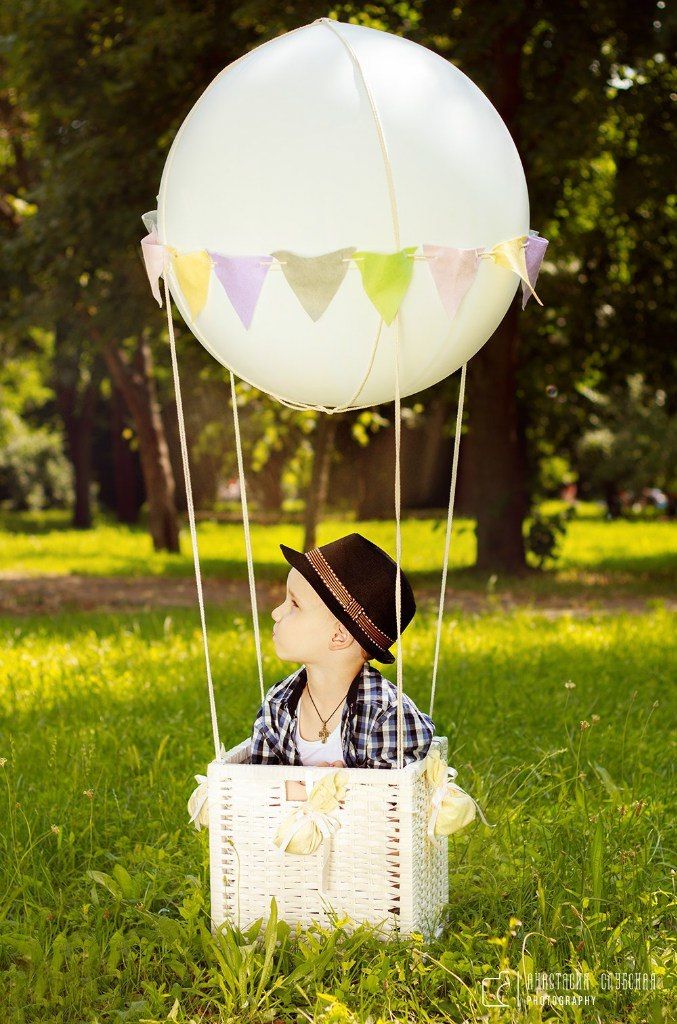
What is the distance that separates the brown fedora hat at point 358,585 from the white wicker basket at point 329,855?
0.40 meters

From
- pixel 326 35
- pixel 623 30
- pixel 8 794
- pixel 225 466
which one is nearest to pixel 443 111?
pixel 326 35

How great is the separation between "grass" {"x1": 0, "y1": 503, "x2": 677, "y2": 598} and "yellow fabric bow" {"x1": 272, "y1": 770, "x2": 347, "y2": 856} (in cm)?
804

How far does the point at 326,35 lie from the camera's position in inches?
127

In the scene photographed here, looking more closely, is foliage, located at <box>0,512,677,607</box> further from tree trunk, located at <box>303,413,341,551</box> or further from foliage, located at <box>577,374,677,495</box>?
foliage, located at <box>577,374,677,495</box>

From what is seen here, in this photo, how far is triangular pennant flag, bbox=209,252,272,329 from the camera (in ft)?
10.00

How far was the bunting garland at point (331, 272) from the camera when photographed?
9.78 feet

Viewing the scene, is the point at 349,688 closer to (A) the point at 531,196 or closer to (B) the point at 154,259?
(B) the point at 154,259

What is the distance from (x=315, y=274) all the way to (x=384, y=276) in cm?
17

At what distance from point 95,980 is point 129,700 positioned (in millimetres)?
2949

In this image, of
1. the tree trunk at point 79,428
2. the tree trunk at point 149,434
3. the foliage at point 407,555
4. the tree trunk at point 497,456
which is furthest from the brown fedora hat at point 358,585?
the tree trunk at point 79,428

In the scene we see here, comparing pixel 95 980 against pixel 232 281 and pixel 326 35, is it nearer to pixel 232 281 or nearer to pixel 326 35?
pixel 232 281

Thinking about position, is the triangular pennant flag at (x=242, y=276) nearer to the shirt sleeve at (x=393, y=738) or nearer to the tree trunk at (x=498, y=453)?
the shirt sleeve at (x=393, y=738)

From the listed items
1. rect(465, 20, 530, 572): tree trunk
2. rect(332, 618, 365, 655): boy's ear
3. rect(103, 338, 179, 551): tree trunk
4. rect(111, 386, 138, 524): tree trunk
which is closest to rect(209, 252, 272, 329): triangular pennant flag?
rect(332, 618, 365, 655): boy's ear

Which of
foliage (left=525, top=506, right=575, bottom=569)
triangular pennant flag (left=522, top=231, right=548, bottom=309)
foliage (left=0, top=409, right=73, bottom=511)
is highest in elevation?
triangular pennant flag (left=522, top=231, right=548, bottom=309)
